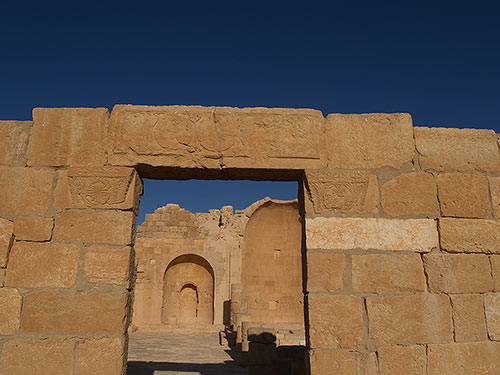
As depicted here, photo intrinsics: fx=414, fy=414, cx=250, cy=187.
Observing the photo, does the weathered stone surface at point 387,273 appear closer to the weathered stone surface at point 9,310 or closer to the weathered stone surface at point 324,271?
the weathered stone surface at point 324,271

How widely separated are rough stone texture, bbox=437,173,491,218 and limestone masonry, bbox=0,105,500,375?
1cm

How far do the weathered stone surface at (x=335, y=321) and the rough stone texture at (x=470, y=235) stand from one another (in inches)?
37.0

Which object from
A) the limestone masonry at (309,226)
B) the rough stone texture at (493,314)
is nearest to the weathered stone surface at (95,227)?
the limestone masonry at (309,226)

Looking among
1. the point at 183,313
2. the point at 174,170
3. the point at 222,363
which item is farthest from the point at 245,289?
the point at 174,170

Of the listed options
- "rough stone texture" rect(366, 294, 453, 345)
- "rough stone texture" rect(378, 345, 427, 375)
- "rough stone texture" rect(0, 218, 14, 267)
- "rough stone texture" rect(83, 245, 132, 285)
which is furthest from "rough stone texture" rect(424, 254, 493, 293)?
"rough stone texture" rect(0, 218, 14, 267)

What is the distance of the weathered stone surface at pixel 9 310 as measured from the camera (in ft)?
Result: 10.7

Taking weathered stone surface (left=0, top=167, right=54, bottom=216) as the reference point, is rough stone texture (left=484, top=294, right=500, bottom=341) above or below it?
below

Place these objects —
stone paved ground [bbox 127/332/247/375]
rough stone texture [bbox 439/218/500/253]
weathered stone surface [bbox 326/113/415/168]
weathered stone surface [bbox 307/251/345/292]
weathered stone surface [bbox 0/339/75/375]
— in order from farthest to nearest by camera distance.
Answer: stone paved ground [bbox 127/332/247/375], weathered stone surface [bbox 326/113/415/168], rough stone texture [bbox 439/218/500/253], weathered stone surface [bbox 307/251/345/292], weathered stone surface [bbox 0/339/75/375]

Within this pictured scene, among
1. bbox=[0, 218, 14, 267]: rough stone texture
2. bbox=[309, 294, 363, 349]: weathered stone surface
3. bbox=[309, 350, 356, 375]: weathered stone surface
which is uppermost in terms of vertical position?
bbox=[0, 218, 14, 267]: rough stone texture

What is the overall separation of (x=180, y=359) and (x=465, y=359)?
244 inches

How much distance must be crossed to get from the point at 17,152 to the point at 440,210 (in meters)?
3.72

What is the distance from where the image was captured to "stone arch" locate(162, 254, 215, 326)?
59.1 ft

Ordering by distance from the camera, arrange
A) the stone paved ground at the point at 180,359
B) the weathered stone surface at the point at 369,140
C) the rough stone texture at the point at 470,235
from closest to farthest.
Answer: the rough stone texture at the point at 470,235
the weathered stone surface at the point at 369,140
the stone paved ground at the point at 180,359

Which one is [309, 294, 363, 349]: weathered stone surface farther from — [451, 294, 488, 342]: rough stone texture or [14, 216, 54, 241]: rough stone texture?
[14, 216, 54, 241]: rough stone texture
